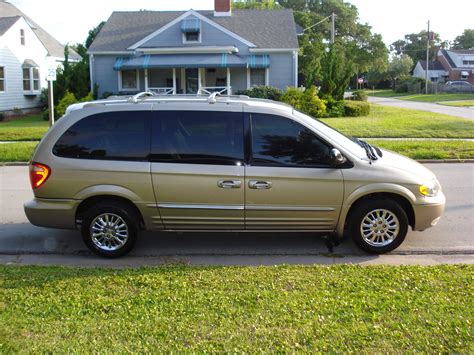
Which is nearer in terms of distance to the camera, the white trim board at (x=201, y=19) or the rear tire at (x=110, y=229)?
the rear tire at (x=110, y=229)

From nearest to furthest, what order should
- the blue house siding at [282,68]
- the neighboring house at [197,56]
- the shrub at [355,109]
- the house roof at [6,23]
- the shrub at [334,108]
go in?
the shrub at [334,108], the shrub at [355,109], the house roof at [6,23], the neighboring house at [197,56], the blue house siding at [282,68]

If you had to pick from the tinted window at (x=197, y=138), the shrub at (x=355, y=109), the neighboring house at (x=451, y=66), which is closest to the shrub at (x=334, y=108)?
the shrub at (x=355, y=109)

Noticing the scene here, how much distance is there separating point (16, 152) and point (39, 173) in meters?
9.65

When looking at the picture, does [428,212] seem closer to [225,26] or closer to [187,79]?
[187,79]

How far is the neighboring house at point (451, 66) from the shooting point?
8434 cm

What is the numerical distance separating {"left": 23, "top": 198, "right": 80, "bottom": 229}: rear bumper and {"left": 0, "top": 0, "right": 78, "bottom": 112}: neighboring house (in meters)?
22.2

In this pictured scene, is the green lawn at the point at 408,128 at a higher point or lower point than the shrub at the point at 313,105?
lower

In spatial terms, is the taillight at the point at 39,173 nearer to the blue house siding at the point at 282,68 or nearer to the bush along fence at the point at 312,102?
the bush along fence at the point at 312,102

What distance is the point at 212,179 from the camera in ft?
19.9

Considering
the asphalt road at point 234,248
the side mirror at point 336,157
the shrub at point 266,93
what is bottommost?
the asphalt road at point 234,248

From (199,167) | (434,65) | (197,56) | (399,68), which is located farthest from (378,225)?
(434,65)

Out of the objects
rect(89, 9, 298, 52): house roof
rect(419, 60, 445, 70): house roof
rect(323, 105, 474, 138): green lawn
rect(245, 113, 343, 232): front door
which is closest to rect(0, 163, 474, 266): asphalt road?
rect(245, 113, 343, 232): front door

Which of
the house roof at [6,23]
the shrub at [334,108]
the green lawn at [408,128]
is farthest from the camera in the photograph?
the house roof at [6,23]

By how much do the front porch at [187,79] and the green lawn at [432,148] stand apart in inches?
638
